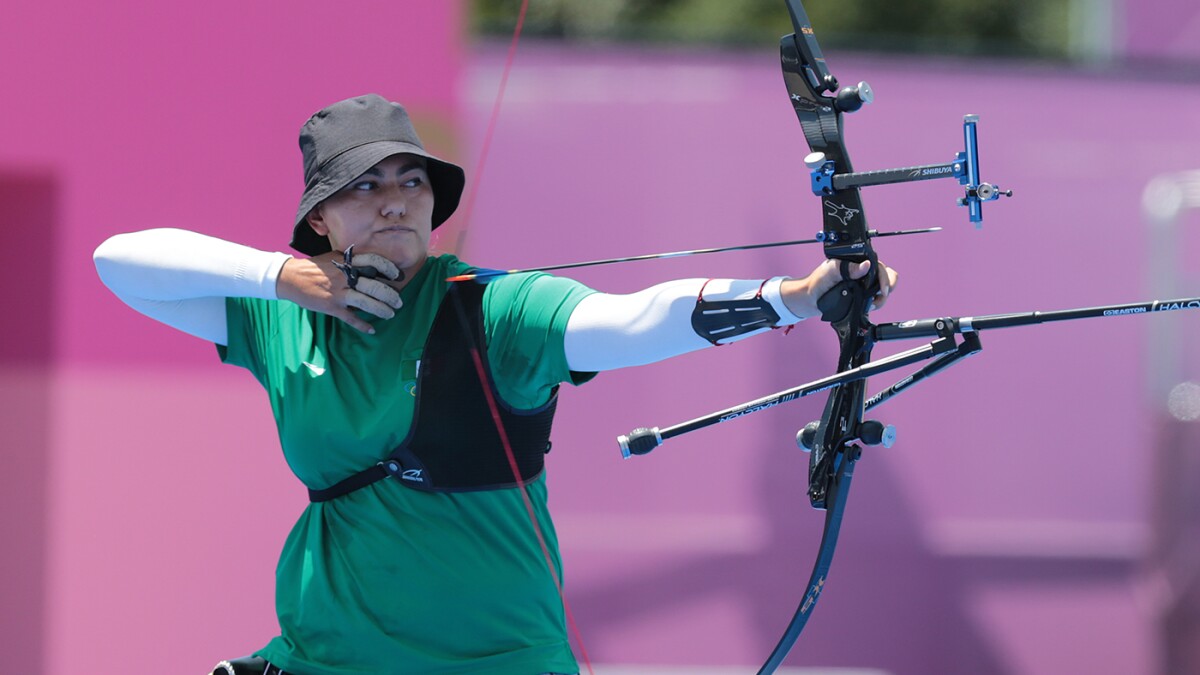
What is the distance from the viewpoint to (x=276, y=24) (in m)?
3.36

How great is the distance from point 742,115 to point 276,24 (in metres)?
→ 1.20

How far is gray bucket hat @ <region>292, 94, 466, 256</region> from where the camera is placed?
5.77 feet

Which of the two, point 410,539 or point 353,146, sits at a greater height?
point 353,146

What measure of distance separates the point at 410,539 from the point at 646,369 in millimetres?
1858

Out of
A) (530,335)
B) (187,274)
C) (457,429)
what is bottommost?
(457,429)

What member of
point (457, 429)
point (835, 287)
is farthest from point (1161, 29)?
point (457, 429)

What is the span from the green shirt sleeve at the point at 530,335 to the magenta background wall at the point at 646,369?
1.49 metres

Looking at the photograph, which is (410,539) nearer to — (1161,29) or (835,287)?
(835,287)

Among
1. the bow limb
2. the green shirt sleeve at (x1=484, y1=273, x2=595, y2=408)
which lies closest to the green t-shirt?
the green shirt sleeve at (x1=484, y1=273, x2=595, y2=408)

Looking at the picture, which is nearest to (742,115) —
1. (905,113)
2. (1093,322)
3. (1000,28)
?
(905,113)

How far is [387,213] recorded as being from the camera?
1780mm

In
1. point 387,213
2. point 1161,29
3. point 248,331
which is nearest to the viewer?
point 387,213

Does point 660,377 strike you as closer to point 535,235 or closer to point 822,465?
point 535,235

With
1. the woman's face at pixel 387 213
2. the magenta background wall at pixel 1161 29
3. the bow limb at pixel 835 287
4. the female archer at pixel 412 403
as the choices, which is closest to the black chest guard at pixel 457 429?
the female archer at pixel 412 403
